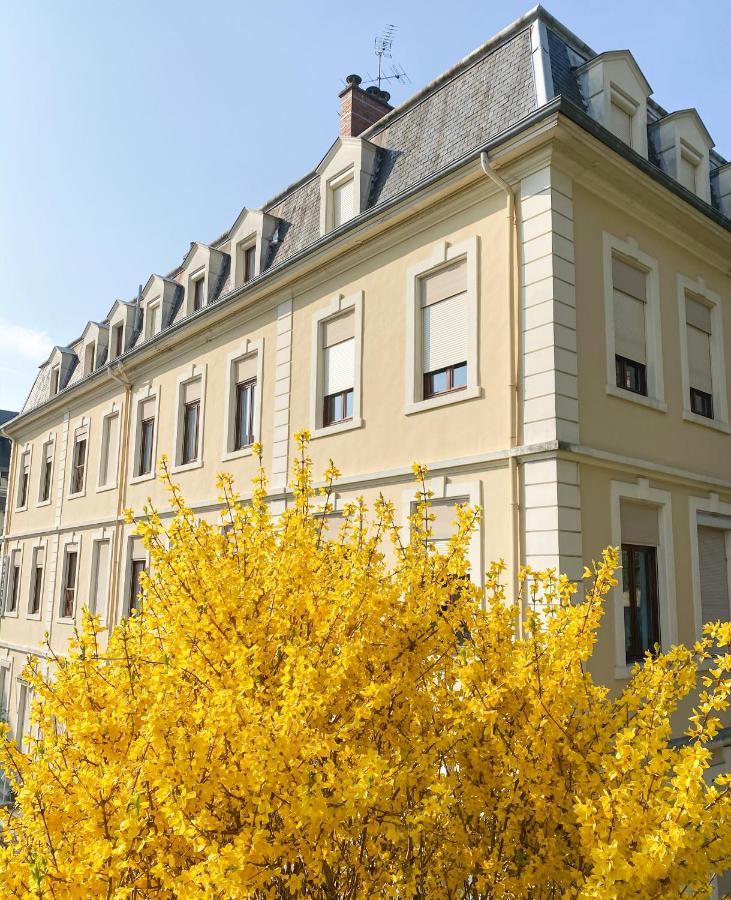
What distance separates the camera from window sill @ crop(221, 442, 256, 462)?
12109 mm

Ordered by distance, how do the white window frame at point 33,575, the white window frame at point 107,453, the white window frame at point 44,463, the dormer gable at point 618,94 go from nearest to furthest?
the dormer gable at point 618,94, the white window frame at point 107,453, the white window frame at point 33,575, the white window frame at point 44,463

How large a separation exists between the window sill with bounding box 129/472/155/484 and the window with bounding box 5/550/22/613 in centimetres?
811

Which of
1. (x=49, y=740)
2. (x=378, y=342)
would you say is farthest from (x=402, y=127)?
(x=49, y=740)

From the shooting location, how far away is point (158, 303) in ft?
51.8

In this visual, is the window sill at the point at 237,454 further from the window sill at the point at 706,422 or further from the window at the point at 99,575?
Answer: the window sill at the point at 706,422

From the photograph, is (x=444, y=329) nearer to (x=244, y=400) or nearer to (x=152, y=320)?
(x=244, y=400)

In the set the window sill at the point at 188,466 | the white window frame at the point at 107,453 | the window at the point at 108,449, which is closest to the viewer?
the window sill at the point at 188,466

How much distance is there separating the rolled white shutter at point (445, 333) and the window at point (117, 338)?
10.8 meters

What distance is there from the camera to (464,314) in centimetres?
884

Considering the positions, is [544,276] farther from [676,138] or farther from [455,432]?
[676,138]

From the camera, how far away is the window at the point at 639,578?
821 centimetres

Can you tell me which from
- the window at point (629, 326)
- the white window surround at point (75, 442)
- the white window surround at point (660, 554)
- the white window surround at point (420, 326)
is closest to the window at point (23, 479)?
the white window surround at point (75, 442)

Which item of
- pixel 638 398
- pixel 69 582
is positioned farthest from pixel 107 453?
pixel 638 398

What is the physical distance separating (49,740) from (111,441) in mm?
14277
